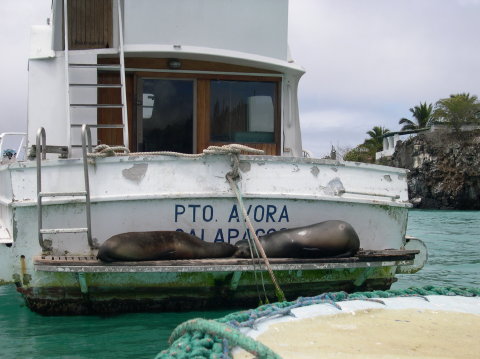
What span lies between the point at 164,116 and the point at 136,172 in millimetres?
2180

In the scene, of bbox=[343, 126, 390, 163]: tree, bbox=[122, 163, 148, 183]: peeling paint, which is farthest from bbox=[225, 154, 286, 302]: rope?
bbox=[343, 126, 390, 163]: tree

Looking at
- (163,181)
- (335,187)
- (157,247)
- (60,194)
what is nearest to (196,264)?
(157,247)

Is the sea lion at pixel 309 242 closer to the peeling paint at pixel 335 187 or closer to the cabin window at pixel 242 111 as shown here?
the peeling paint at pixel 335 187

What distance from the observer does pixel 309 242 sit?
6.21 meters

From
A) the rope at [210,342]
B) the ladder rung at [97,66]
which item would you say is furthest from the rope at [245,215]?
the rope at [210,342]

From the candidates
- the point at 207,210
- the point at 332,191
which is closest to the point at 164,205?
the point at 207,210

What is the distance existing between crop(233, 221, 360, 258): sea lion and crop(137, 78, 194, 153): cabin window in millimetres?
2426

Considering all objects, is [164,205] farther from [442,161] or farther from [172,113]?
[442,161]

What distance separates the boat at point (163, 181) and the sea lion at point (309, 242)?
153 mm

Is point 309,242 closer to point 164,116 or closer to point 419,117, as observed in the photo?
point 164,116

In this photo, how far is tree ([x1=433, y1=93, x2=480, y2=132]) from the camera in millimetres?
56312

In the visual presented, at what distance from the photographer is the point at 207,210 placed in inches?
249

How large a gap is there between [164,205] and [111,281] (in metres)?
0.94

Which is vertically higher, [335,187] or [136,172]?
[136,172]
